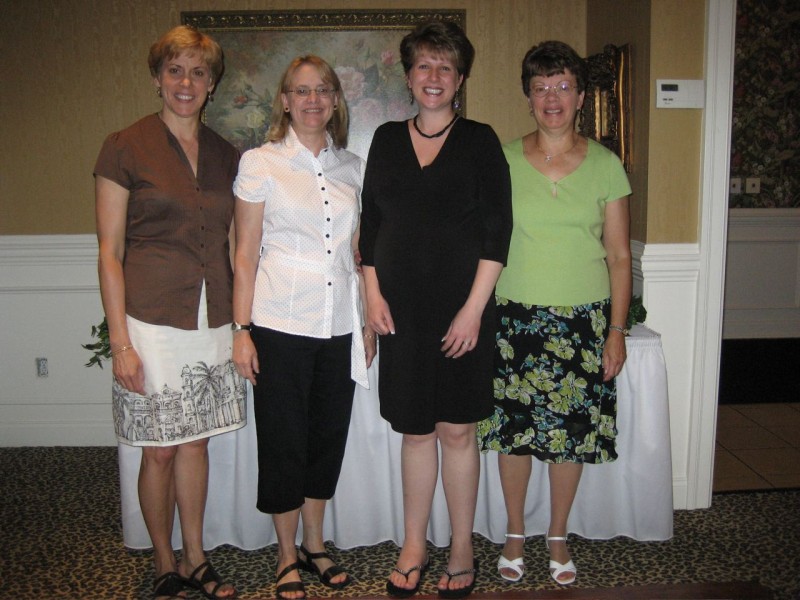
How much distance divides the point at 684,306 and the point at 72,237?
2.84 metres

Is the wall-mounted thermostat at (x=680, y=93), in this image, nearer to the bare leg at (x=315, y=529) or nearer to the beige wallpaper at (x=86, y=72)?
the beige wallpaper at (x=86, y=72)

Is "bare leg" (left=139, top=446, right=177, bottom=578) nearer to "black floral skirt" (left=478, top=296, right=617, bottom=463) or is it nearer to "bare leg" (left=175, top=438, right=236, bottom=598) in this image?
"bare leg" (left=175, top=438, right=236, bottom=598)

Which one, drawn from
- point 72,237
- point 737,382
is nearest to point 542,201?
point 72,237

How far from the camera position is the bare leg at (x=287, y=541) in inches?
82.4

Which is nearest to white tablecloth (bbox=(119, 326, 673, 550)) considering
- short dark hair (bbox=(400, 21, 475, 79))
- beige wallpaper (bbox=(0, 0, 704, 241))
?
short dark hair (bbox=(400, 21, 475, 79))

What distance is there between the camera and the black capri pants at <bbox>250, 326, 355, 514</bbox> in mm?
1960

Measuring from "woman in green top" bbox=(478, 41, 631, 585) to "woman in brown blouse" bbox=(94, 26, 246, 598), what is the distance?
2.74 feet

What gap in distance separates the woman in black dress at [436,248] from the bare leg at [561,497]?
355 millimetres

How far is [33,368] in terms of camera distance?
3.56 m

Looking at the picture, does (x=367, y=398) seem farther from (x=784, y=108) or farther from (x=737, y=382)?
(x=784, y=108)

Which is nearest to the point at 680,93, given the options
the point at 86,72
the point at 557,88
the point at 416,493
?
the point at 557,88

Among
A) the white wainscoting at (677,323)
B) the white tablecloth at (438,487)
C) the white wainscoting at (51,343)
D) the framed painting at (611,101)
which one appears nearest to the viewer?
the white tablecloth at (438,487)

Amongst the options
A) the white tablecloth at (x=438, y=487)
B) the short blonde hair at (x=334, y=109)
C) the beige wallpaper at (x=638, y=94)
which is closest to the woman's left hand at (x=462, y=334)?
the white tablecloth at (x=438, y=487)

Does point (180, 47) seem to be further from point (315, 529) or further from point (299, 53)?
point (299, 53)
